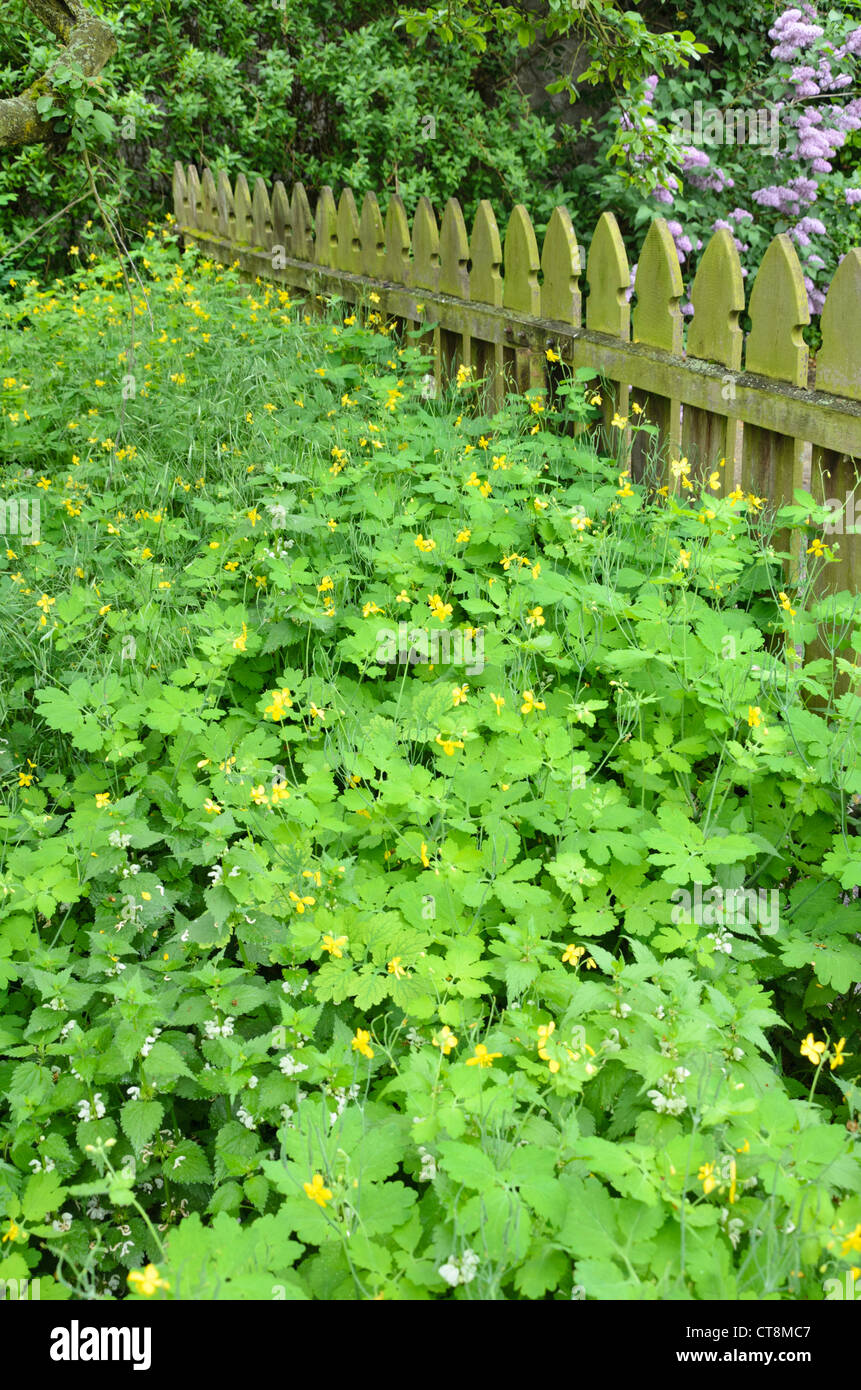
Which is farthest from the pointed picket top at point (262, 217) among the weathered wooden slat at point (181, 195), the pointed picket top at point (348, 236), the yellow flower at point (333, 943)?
the yellow flower at point (333, 943)

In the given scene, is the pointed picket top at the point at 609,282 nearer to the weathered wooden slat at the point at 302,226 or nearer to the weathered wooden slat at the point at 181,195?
the weathered wooden slat at the point at 302,226

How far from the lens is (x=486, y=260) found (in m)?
4.36

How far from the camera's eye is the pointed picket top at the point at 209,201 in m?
7.75

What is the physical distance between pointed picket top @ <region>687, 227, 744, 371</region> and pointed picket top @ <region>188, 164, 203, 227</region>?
19.9ft

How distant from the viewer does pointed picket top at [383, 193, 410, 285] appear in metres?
5.09

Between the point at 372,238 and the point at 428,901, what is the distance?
14.5 feet

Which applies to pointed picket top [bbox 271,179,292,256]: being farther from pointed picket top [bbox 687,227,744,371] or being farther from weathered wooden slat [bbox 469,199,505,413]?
pointed picket top [bbox 687,227,744,371]

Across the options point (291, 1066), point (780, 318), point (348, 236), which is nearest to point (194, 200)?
point (348, 236)

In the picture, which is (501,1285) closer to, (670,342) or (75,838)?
(75,838)

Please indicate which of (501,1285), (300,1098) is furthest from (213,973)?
(501,1285)

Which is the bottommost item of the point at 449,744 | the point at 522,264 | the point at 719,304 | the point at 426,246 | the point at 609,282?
the point at 449,744

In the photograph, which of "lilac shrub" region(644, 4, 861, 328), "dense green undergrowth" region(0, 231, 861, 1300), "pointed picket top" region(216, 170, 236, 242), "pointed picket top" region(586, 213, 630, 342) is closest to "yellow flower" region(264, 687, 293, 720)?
"dense green undergrowth" region(0, 231, 861, 1300)

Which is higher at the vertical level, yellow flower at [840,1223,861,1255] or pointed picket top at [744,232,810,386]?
pointed picket top at [744,232,810,386]

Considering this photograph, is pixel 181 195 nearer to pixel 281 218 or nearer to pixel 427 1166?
pixel 281 218
